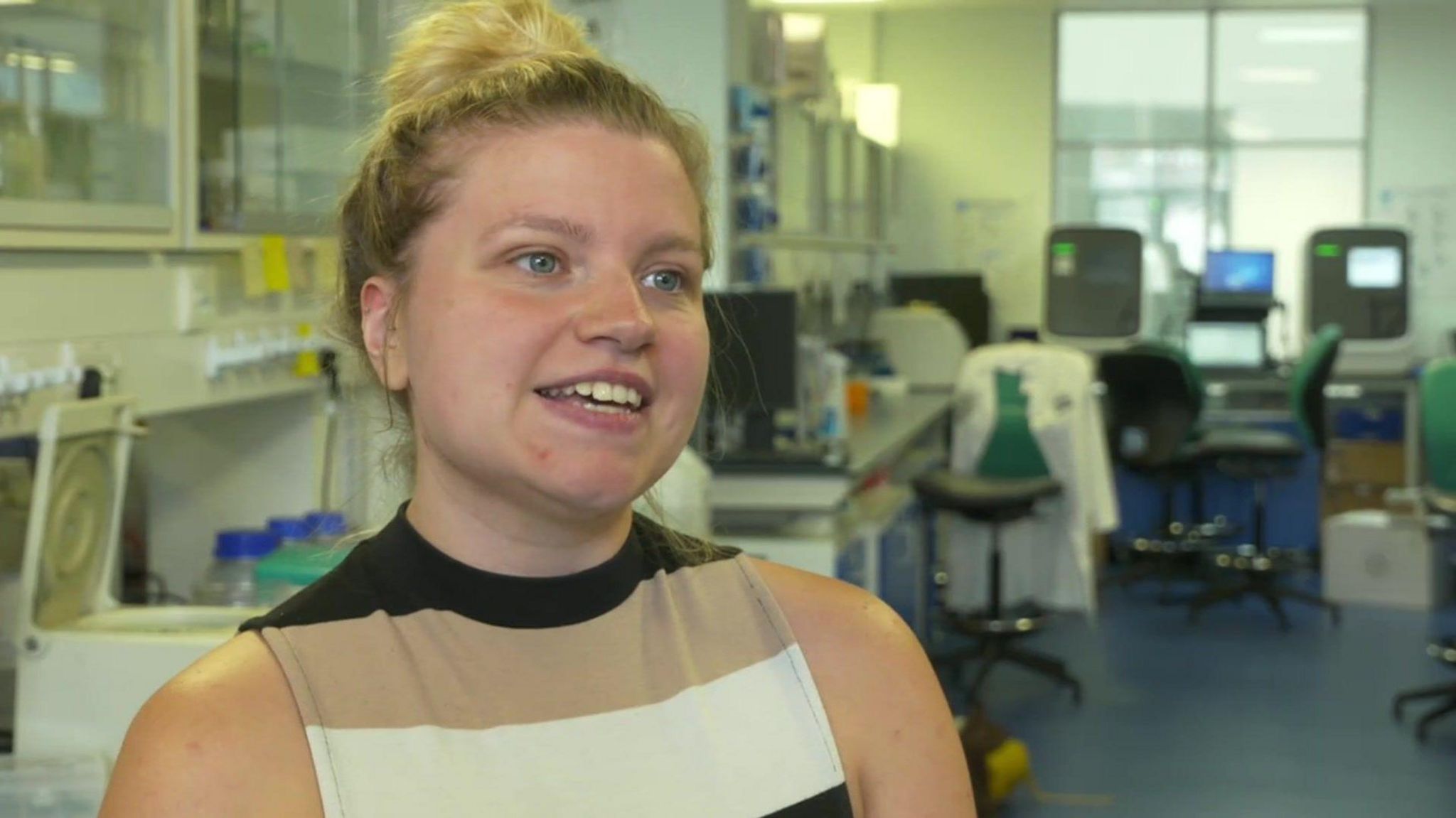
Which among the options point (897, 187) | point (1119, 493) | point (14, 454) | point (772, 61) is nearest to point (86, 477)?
point (14, 454)

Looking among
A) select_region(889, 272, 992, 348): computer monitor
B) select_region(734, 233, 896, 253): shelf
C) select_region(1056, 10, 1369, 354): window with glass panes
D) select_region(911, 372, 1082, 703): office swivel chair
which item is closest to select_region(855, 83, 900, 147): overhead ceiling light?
select_region(889, 272, 992, 348): computer monitor

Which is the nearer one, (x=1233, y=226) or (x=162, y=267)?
(x=162, y=267)

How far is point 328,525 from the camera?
303 centimetres

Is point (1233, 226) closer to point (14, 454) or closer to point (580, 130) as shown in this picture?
point (14, 454)

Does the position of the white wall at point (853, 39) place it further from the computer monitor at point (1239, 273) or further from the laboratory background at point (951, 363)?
the computer monitor at point (1239, 273)

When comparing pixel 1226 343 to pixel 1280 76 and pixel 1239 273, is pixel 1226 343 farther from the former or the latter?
pixel 1280 76

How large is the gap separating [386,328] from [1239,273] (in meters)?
8.38

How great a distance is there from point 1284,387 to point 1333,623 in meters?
1.51

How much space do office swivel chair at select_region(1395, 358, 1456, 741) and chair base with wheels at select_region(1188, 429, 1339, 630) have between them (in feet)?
4.31

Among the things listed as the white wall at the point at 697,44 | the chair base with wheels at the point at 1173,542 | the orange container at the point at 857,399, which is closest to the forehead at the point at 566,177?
the white wall at the point at 697,44

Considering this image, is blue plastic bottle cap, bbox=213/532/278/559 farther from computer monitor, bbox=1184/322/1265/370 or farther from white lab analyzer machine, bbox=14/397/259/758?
computer monitor, bbox=1184/322/1265/370

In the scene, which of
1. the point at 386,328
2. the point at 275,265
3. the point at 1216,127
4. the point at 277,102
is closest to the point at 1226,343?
the point at 1216,127

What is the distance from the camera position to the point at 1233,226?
10266mm

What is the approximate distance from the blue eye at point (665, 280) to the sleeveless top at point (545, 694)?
0.56ft
